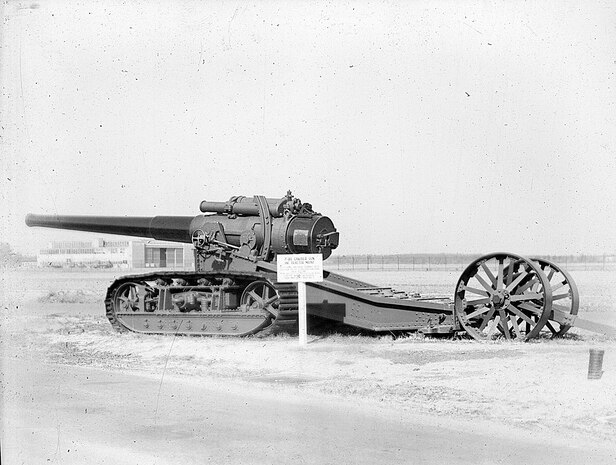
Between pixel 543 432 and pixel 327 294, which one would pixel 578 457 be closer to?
pixel 543 432

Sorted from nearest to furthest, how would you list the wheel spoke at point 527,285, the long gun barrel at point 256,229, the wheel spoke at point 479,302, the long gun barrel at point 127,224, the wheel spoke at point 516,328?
1. the wheel spoke at point 516,328
2. the wheel spoke at point 527,285
3. the wheel spoke at point 479,302
4. the long gun barrel at point 256,229
5. the long gun barrel at point 127,224

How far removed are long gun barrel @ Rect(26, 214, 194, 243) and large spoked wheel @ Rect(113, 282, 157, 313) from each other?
3.93 ft

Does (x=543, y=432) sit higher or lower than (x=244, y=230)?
lower

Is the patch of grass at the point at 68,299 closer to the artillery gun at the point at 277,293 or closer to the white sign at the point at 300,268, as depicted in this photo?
the artillery gun at the point at 277,293

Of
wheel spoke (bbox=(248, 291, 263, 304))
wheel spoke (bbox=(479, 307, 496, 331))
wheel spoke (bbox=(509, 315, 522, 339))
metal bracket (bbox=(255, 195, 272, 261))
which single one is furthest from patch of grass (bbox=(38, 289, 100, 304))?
wheel spoke (bbox=(509, 315, 522, 339))

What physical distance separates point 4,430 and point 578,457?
4747 mm

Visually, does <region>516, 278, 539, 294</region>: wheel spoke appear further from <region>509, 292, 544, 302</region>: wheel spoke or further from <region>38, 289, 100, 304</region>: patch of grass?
<region>38, 289, 100, 304</region>: patch of grass

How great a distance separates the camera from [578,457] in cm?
704

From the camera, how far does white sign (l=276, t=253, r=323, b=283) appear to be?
48.4ft

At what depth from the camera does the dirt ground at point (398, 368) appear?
8.81 metres

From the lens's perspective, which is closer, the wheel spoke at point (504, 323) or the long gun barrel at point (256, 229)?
the wheel spoke at point (504, 323)

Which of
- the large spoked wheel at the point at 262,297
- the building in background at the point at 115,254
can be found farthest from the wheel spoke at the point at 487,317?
the building in background at the point at 115,254

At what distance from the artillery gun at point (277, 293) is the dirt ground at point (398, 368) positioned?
369 millimetres

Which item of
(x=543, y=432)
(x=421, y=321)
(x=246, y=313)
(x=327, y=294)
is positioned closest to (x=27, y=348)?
(x=246, y=313)
